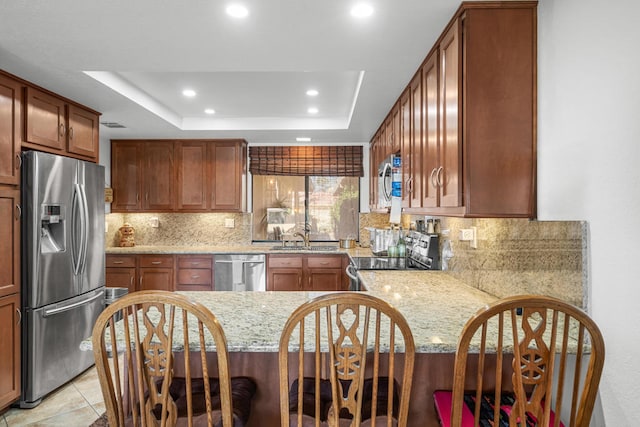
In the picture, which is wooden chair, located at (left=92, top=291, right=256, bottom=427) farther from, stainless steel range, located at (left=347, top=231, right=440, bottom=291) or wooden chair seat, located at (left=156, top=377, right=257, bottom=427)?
stainless steel range, located at (left=347, top=231, right=440, bottom=291)

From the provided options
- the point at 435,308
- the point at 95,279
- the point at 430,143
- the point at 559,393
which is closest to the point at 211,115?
the point at 95,279

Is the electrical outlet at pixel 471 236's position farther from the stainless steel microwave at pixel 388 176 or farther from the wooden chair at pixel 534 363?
the wooden chair at pixel 534 363

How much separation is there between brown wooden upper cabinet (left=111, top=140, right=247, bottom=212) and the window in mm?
556

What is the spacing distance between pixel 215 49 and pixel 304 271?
2943mm

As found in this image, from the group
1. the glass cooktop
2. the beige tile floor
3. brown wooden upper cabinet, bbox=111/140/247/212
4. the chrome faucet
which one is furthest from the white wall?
brown wooden upper cabinet, bbox=111/140/247/212

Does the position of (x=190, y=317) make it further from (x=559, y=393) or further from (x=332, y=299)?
(x=559, y=393)

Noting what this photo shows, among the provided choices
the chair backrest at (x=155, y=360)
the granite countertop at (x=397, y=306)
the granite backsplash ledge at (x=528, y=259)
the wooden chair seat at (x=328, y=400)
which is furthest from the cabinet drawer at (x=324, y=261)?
the chair backrest at (x=155, y=360)

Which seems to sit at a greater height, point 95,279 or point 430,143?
point 430,143

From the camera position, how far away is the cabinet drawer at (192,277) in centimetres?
452

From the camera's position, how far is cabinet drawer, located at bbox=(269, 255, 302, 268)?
4.55m

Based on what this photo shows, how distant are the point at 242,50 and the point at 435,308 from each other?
171cm

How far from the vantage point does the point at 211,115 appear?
4.18 m

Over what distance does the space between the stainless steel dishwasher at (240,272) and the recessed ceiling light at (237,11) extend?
3140 millimetres

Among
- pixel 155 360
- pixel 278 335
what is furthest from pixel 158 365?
pixel 278 335
